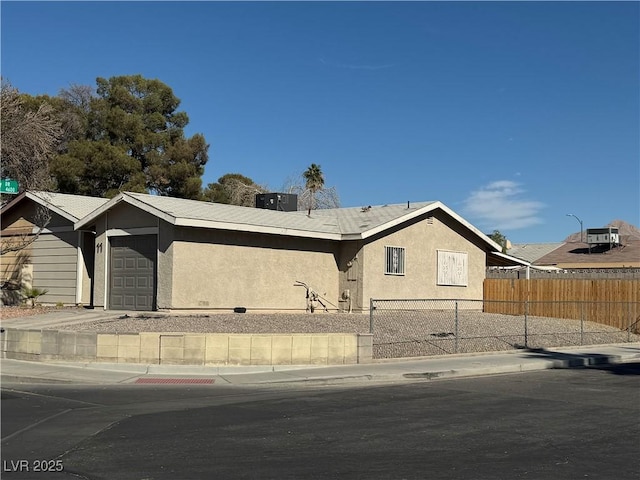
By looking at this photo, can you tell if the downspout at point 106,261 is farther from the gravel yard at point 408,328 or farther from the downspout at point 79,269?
the gravel yard at point 408,328

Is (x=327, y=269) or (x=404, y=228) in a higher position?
(x=404, y=228)

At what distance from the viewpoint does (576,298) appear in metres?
28.7

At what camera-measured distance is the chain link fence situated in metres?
19.4

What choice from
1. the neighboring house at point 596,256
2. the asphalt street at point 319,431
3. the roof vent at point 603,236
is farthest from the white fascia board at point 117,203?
the roof vent at point 603,236

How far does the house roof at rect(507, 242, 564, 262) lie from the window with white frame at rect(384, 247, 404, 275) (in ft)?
98.0

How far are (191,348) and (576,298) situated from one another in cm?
1866

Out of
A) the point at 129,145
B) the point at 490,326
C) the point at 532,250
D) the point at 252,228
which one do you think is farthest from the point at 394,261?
the point at 532,250

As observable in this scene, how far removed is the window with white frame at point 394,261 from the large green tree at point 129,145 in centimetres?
2006

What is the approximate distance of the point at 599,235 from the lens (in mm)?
49188

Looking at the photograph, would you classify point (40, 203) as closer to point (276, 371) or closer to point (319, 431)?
point (276, 371)

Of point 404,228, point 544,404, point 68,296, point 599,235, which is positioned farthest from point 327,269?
point 599,235

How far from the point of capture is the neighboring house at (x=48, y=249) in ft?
80.6

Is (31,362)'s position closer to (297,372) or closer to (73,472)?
(297,372)

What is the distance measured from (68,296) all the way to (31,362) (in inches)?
336
